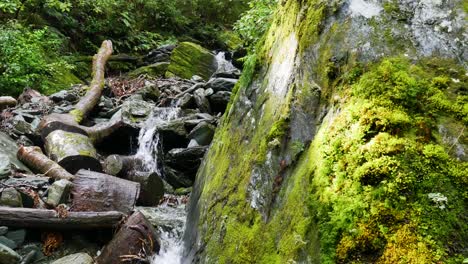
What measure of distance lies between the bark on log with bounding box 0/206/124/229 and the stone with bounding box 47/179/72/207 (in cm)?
36

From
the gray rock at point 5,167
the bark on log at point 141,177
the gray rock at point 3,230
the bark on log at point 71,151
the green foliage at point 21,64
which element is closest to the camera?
the gray rock at point 3,230

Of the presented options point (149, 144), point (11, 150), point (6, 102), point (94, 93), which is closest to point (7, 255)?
point (11, 150)

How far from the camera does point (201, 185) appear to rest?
5.39 metres

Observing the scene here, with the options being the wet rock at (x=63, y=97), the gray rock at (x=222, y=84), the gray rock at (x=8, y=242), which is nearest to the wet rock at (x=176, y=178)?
the gray rock at (x=222, y=84)

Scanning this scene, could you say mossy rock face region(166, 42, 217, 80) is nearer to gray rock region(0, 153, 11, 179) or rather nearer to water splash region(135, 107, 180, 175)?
water splash region(135, 107, 180, 175)

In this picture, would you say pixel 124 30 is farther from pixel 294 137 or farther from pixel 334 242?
pixel 334 242

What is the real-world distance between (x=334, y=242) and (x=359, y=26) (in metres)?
1.79

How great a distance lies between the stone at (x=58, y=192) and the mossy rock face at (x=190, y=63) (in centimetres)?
834

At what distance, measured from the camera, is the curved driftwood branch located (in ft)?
31.1

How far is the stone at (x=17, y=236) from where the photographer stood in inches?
199

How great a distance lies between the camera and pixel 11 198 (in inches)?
209

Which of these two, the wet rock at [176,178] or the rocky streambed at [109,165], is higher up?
the rocky streambed at [109,165]

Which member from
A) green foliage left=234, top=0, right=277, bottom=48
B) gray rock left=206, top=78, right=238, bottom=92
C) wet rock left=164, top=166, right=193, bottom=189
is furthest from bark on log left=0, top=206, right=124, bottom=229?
gray rock left=206, top=78, right=238, bottom=92

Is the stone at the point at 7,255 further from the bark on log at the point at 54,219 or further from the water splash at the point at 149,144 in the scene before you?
the water splash at the point at 149,144
